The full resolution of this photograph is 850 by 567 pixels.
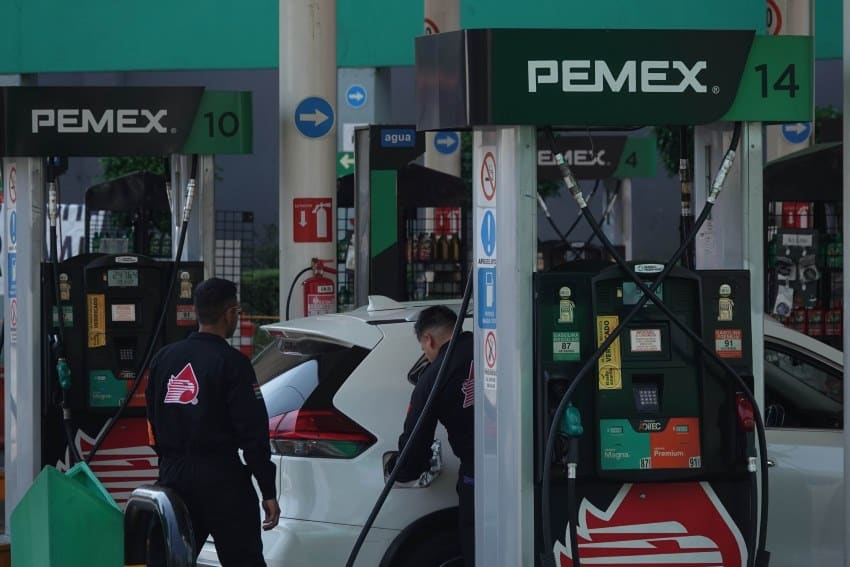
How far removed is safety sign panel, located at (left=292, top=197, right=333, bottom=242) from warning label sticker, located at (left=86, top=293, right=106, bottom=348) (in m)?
3.43

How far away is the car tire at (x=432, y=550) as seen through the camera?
6.22m

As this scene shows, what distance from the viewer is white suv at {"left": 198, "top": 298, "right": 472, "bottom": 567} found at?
20.1 feet

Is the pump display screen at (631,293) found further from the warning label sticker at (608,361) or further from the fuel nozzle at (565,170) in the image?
the fuel nozzle at (565,170)

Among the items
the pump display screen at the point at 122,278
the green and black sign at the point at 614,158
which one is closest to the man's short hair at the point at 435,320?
the pump display screen at the point at 122,278

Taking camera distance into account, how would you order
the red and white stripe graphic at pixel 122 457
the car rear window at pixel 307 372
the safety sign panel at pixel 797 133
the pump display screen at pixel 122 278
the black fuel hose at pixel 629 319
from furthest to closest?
the safety sign panel at pixel 797 133 < the red and white stripe graphic at pixel 122 457 < the pump display screen at pixel 122 278 < the car rear window at pixel 307 372 < the black fuel hose at pixel 629 319

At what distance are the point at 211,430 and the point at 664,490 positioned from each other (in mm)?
1824

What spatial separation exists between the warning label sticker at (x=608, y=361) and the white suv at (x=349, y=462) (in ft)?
3.51

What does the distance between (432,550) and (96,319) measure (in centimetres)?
356

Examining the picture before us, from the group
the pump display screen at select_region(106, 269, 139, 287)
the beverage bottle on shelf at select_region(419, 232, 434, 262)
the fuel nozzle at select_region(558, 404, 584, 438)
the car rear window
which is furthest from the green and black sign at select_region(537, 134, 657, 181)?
the fuel nozzle at select_region(558, 404, 584, 438)

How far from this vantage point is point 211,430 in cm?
589

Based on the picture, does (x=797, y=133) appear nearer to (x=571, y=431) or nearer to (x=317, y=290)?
(x=317, y=290)

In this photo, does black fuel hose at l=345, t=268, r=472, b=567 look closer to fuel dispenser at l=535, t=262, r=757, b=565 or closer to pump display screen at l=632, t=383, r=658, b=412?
→ fuel dispenser at l=535, t=262, r=757, b=565

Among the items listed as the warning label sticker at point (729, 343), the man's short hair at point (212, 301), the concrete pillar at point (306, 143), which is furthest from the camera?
the concrete pillar at point (306, 143)

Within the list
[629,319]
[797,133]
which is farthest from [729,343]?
[797,133]
